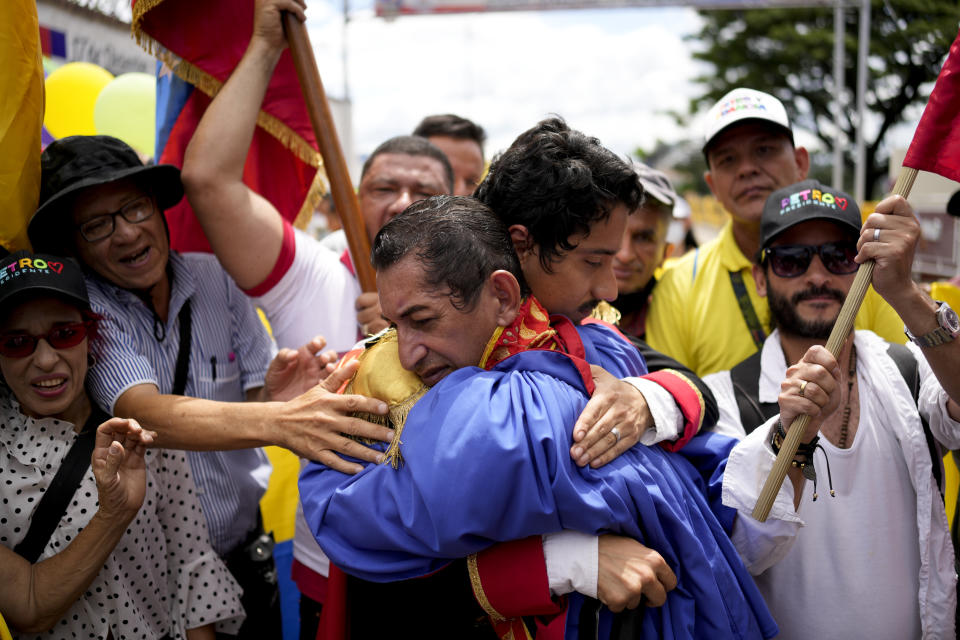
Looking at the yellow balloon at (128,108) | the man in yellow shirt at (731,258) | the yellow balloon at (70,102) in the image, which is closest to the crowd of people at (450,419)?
the man in yellow shirt at (731,258)

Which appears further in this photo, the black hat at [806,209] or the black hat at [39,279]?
the black hat at [806,209]

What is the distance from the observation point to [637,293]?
3.77 meters

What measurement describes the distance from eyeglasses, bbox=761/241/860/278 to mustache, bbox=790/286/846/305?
7cm

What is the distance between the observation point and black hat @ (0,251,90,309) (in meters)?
2.16

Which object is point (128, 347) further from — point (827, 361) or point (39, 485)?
point (827, 361)

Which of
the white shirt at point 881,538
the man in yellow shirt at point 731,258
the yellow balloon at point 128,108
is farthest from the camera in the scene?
the yellow balloon at point 128,108

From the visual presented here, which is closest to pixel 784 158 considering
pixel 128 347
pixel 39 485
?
pixel 128 347

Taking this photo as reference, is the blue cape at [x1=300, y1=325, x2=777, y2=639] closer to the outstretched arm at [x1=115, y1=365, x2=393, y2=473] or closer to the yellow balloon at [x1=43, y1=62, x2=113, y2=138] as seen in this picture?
the outstretched arm at [x1=115, y1=365, x2=393, y2=473]

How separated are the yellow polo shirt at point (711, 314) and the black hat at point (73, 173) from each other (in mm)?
2236

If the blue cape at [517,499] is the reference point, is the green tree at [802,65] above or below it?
above

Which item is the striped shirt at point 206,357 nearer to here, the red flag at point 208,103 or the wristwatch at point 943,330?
the red flag at point 208,103

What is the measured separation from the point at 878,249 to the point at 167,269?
242 centimetres

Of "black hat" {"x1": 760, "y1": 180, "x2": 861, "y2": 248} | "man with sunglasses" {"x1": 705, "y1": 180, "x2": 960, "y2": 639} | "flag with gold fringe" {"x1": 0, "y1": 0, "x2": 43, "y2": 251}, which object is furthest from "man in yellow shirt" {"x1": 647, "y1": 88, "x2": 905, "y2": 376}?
"flag with gold fringe" {"x1": 0, "y1": 0, "x2": 43, "y2": 251}

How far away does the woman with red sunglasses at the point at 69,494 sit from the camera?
6.90 ft
